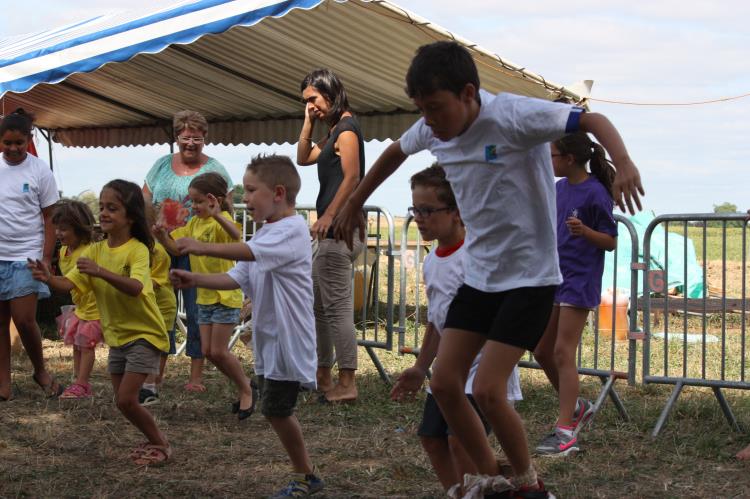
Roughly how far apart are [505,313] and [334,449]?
2170mm

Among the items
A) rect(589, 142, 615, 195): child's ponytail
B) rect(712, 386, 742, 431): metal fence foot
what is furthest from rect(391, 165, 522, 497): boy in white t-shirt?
rect(712, 386, 742, 431): metal fence foot

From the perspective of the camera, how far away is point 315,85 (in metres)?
6.28

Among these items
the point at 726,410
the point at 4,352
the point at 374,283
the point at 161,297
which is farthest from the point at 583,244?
the point at 4,352

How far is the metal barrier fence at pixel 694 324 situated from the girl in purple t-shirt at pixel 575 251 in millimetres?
781

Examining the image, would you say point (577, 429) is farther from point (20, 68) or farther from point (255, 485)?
point (20, 68)

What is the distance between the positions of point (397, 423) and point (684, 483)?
1.87 meters

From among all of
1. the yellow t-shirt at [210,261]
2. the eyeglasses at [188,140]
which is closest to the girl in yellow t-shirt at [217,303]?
the yellow t-shirt at [210,261]

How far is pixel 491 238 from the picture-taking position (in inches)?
133

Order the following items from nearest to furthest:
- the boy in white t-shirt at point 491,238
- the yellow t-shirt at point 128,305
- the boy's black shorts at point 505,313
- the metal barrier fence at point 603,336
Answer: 1. the boy in white t-shirt at point 491,238
2. the boy's black shorts at point 505,313
3. the yellow t-shirt at point 128,305
4. the metal barrier fence at point 603,336

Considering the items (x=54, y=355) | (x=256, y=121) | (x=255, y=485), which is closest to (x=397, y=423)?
(x=255, y=485)

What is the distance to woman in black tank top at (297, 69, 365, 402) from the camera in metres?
6.16

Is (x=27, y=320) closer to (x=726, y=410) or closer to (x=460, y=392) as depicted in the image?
(x=460, y=392)

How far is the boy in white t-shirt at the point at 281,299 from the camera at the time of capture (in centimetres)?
408

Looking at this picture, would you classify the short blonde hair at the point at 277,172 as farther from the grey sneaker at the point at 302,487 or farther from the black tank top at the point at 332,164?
the black tank top at the point at 332,164
